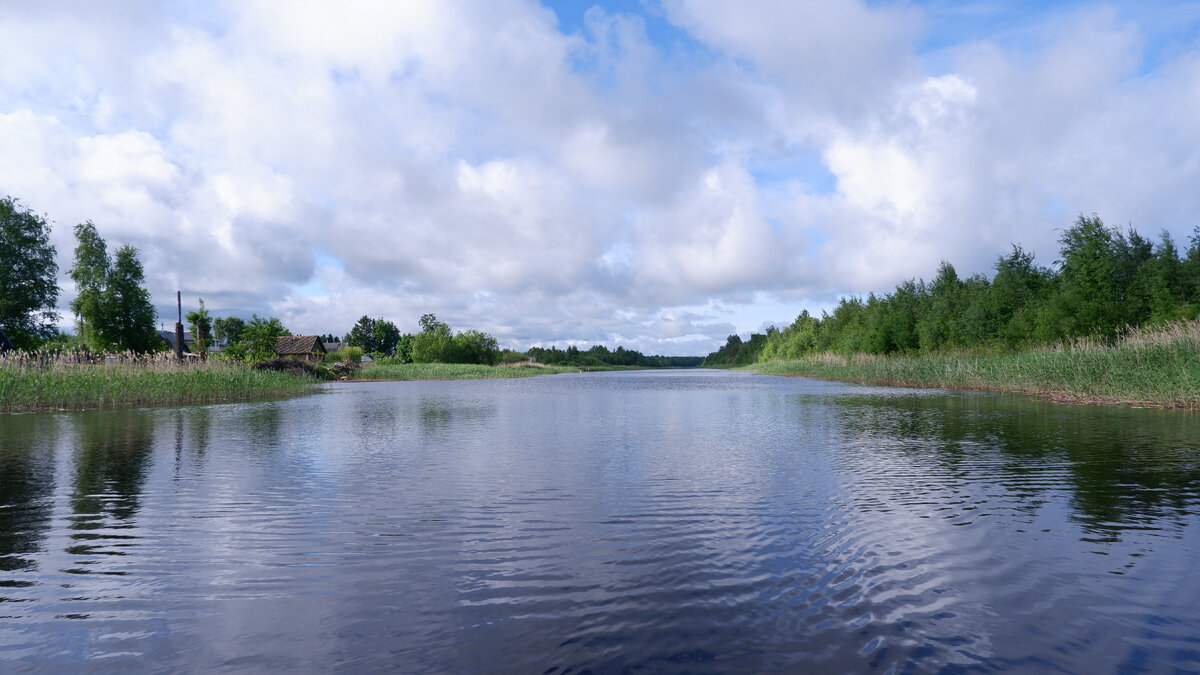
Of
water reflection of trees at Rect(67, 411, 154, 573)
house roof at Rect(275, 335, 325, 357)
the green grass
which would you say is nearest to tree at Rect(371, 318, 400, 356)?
house roof at Rect(275, 335, 325, 357)

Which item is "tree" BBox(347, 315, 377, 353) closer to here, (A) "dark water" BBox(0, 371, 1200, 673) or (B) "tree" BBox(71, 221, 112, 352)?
(B) "tree" BBox(71, 221, 112, 352)

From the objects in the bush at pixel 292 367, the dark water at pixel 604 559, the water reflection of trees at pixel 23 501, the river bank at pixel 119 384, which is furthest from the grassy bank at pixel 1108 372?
the bush at pixel 292 367

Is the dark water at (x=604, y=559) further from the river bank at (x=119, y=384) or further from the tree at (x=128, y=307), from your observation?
the tree at (x=128, y=307)

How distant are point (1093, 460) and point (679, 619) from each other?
10426mm

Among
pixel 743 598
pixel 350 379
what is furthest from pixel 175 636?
pixel 350 379

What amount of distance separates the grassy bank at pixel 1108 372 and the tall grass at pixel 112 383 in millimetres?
36803

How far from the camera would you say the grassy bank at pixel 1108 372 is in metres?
20.2

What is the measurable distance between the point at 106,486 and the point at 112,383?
65.8ft

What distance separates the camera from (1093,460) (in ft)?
35.7

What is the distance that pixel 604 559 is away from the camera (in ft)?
19.0

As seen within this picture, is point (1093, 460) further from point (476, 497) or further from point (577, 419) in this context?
point (577, 419)

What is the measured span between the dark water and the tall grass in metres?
13.8

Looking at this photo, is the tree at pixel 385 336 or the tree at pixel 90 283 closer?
the tree at pixel 90 283

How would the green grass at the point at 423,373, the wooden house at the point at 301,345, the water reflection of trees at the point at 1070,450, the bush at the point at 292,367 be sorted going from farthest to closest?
1. the wooden house at the point at 301,345
2. the green grass at the point at 423,373
3. the bush at the point at 292,367
4. the water reflection of trees at the point at 1070,450
